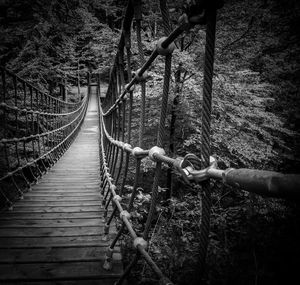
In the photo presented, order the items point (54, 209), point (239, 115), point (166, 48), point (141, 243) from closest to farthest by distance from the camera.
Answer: point (166, 48)
point (141, 243)
point (54, 209)
point (239, 115)

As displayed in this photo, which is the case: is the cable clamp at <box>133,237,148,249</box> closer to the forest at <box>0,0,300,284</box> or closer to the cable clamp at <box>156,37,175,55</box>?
the cable clamp at <box>156,37,175,55</box>

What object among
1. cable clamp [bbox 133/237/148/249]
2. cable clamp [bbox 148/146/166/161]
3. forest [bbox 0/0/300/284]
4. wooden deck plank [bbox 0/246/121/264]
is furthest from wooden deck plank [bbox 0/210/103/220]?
cable clamp [bbox 148/146/166/161]

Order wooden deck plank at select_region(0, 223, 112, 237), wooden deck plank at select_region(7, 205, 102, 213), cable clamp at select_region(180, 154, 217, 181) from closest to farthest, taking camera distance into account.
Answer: cable clamp at select_region(180, 154, 217, 181), wooden deck plank at select_region(0, 223, 112, 237), wooden deck plank at select_region(7, 205, 102, 213)

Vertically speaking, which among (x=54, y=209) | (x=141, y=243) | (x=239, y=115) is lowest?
(x=54, y=209)

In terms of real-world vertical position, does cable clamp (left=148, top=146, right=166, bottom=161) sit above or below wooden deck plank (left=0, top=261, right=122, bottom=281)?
above

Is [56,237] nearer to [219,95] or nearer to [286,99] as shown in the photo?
[219,95]

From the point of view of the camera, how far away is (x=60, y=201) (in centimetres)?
274

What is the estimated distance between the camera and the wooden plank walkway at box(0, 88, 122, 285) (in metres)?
1.41

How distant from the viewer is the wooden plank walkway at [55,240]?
1.41 metres

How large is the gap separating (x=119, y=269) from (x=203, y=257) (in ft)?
3.59

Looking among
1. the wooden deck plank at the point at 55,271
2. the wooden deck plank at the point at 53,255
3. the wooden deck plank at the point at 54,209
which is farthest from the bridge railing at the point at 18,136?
the wooden deck plank at the point at 55,271

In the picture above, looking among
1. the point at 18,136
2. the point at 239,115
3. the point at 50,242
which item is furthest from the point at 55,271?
the point at 239,115

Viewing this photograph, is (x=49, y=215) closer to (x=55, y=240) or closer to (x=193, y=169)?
(x=55, y=240)

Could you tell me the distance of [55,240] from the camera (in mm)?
1813
